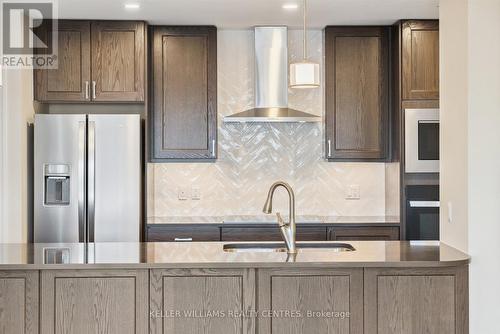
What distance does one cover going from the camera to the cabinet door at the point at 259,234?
5.12m

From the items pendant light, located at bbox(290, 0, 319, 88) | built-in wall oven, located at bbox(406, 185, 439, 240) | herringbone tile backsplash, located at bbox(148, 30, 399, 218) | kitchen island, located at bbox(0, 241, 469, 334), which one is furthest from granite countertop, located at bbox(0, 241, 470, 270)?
herringbone tile backsplash, located at bbox(148, 30, 399, 218)

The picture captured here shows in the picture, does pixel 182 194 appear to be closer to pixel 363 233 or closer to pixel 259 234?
pixel 259 234

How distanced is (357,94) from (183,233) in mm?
1843

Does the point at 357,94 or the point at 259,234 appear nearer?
the point at 259,234

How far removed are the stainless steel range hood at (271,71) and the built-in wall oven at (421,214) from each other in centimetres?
113

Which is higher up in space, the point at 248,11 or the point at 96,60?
the point at 248,11

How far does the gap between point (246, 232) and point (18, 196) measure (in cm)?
176

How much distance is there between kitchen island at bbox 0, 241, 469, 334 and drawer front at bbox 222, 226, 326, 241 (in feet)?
6.28

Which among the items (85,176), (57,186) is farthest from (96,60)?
(57,186)

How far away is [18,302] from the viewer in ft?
10.3

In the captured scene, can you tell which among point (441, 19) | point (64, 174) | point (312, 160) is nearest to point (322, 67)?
point (312, 160)

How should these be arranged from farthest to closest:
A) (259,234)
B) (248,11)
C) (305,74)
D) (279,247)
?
(259,234), (248,11), (279,247), (305,74)

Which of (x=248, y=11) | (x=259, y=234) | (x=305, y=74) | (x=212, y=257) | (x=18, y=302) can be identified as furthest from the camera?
(x=259, y=234)
